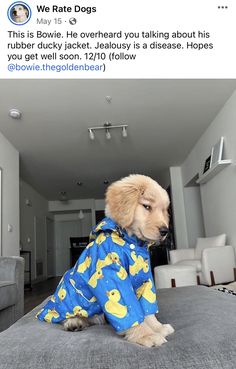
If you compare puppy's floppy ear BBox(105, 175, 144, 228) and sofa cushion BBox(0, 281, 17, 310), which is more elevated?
puppy's floppy ear BBox(105, 175, 144, 228)

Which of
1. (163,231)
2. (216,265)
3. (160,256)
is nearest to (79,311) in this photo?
(163,231)

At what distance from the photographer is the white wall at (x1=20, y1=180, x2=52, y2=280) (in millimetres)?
8562

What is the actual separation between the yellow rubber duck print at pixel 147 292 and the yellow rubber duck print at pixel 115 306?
19 centimetres

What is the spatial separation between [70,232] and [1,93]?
924cm

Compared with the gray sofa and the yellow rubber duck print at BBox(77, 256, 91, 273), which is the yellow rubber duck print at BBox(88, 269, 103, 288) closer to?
the yellow rubber duck print at BBox(77, 256, 91, 273)

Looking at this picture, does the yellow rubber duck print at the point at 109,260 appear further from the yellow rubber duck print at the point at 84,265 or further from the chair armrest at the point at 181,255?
the chair armrest at the point at 181,255

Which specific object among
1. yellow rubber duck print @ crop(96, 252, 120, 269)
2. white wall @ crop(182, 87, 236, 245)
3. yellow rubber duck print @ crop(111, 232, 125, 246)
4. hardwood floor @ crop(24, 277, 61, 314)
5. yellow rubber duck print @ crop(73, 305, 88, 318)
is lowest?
hardwood floor @ crop(24, 277, 61, 314)

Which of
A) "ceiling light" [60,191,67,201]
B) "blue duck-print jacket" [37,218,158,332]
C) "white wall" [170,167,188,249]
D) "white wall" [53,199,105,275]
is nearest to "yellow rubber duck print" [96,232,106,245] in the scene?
"blue duck-print jacket" [37,218,158,332]

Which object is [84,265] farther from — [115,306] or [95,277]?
[115,306]

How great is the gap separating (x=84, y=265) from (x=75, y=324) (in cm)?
21

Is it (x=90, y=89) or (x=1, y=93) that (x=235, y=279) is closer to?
(x=90, y=89)

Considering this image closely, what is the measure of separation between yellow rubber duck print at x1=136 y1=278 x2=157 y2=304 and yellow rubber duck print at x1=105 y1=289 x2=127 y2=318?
0.19 m
